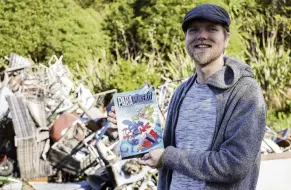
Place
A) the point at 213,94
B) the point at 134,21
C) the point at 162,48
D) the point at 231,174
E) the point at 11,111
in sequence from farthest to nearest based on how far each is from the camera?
the point at 134,21 → the point at 162,48 → the point at 11,111 → the point at 213,94 → the point at 231,174

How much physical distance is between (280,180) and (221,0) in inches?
403

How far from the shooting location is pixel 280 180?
111 inches

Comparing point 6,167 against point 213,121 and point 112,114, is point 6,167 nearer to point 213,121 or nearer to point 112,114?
point 112,114

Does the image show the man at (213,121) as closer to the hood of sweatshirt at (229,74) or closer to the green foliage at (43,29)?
the hood of sweatshirt at (229,74)

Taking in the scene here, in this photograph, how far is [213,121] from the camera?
5.15 feet

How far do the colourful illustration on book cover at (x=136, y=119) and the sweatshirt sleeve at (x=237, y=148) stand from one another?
194 millimetres

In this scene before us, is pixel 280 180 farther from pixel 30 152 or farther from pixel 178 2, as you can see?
pixel 178 2

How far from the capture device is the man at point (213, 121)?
4.79 feet

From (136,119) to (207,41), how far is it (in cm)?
36

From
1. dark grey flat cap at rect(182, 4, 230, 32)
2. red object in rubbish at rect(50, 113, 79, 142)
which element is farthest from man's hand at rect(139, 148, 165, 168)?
red object in rubbish at rect(50, 113, 79, 142)

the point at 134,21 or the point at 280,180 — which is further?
the point at 134,21

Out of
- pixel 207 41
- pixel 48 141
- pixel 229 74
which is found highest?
pixel 207 41

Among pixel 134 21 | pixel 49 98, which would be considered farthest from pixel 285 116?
pixel 134 21

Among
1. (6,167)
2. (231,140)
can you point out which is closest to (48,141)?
(6,167)
